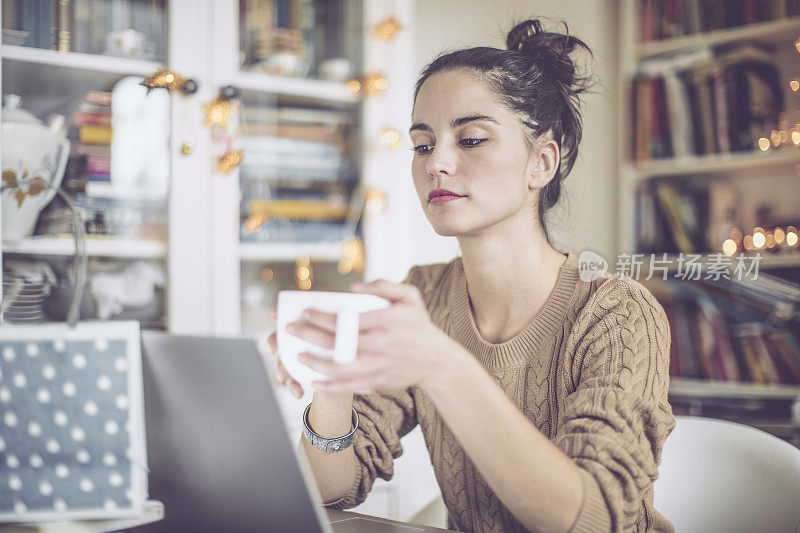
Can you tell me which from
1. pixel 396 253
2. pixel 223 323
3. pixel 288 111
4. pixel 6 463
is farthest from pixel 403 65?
pixel 6 463

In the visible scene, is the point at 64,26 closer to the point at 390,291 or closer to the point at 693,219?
the point at 390,291

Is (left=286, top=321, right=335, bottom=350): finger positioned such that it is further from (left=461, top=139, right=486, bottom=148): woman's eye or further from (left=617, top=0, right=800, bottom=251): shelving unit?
(left=617, top=0, right=800, bottom=251): shelving unit

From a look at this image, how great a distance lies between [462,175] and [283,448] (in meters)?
0.58

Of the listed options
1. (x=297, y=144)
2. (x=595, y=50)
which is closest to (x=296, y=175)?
(x=297, y=144)

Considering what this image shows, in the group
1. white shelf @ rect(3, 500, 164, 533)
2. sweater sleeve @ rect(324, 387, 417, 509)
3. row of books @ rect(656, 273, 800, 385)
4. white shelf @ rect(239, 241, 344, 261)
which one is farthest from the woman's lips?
row of books @ rect(656, 273, 800, 385)

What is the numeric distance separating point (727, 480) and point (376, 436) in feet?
1.73

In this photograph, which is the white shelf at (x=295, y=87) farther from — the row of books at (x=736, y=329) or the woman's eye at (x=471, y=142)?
the row of books at (x=736, y=329)

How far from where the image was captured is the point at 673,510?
963 mm

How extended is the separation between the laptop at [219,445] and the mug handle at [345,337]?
0.20 feet

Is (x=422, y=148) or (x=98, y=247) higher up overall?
(x=422, y=148)

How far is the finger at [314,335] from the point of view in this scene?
540 millimetres

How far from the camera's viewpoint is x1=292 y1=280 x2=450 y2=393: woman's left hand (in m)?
0.54

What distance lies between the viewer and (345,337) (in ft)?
1.72

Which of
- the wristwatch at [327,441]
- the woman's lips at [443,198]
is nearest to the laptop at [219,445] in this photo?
the wristwatch at [327,441]
